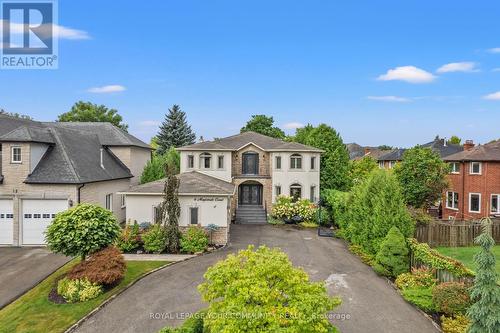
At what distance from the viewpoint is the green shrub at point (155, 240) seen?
1606 cm

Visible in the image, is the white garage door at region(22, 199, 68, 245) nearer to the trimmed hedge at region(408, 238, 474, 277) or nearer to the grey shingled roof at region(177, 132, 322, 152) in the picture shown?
the grey shingled roof at region(177, 132, 322, 152)

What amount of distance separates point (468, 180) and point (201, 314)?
87.1 ft

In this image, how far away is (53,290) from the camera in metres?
11.3

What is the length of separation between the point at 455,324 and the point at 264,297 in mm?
7327

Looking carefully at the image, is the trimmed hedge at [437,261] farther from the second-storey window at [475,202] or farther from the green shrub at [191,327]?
the second-storey window at [475,202]

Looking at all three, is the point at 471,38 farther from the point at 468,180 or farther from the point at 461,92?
the point at 468,180

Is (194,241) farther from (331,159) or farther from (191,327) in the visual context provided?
(331,159)

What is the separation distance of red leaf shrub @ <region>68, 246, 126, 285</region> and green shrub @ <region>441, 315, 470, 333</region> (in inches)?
473

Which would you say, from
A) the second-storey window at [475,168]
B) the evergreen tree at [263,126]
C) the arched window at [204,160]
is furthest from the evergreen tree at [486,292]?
the evergreen tree at [263,126]

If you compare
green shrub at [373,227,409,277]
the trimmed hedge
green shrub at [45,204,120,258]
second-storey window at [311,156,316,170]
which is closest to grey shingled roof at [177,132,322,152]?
second-storey window at [311,156,316,170]

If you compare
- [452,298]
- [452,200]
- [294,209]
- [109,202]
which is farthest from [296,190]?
[452,298]

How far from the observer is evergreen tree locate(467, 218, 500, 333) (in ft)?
23.1

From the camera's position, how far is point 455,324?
8.92m

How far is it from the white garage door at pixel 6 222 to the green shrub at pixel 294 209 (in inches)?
728
